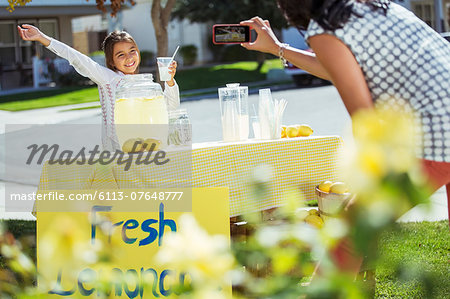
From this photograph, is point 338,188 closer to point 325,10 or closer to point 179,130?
point 179,130

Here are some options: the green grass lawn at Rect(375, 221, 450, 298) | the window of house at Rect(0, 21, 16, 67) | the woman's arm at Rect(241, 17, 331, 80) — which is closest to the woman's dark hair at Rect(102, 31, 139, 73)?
the woman's arm at Rect(241, 17, 331, 80)

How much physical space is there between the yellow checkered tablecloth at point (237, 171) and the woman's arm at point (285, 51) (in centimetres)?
63

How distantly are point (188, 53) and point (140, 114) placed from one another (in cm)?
2959

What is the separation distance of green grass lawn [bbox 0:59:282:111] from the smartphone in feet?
45.4

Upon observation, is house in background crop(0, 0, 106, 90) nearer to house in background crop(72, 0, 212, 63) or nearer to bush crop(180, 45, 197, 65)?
house in background crop(72, 0, 212, 63)

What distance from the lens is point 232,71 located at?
24.5m

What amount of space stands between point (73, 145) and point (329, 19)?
9.28m

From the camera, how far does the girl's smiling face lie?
4.10 metres

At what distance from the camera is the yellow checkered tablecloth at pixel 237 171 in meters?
3.31

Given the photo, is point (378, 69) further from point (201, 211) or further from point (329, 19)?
point (201, 211)

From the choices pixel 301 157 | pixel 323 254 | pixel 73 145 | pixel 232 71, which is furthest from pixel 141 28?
pixel 323 254

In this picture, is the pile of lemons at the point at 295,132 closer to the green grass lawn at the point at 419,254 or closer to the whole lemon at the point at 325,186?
the whole lemon at the point at 325,186

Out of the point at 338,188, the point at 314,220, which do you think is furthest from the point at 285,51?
the point at 314,220

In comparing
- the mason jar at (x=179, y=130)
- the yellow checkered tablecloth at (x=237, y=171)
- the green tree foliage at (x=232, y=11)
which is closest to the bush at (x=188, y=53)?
the green tree foliage at (x=232, y=11)
